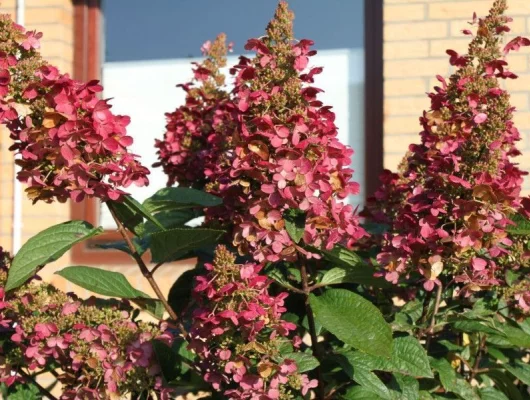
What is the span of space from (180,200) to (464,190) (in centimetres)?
54

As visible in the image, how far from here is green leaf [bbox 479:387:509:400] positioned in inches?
74.5

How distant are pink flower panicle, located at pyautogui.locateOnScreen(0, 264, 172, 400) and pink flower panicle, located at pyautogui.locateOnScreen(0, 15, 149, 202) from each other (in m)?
0.23

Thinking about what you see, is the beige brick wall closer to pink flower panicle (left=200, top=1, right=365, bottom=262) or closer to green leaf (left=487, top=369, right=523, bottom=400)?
green leaf (left=487, top=369, right=523, bottom=400)

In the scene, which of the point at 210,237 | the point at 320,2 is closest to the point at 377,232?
the point at 210,237

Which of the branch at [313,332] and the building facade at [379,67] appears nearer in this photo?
the branch at [313,332]

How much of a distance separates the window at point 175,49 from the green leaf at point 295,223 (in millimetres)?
2243

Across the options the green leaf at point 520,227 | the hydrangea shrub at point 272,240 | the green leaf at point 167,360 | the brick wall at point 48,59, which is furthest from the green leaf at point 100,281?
the brick wall at point 48,59

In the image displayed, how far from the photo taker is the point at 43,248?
1.53m

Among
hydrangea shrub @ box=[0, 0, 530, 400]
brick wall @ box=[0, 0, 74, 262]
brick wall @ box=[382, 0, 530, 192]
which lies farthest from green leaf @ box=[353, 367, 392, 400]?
brick wall @ box=[0, 0, 74, 262]

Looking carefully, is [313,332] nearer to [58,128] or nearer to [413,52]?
[58,128]

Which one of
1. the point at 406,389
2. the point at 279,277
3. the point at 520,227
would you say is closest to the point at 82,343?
the point at 279,277

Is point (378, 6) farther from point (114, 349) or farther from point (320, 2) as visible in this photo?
point (114, 349)

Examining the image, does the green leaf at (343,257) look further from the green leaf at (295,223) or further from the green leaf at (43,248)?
the green leaf at (43,248)

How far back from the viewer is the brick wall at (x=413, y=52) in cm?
337
